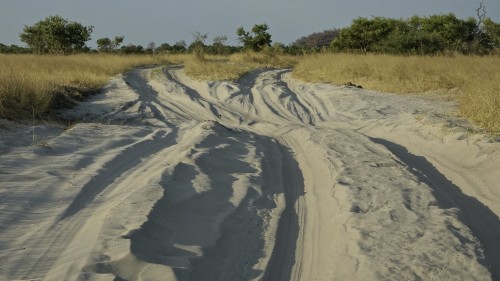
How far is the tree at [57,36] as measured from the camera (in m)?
31.5

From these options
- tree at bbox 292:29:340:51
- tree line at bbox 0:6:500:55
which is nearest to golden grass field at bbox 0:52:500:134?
tree line at bbox 0:6:500:55

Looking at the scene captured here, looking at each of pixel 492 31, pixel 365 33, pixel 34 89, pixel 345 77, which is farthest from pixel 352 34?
pixel 34 89

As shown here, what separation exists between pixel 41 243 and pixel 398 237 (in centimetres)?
267

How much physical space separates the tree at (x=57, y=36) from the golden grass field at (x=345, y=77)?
13.9 metres

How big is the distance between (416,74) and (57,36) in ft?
87.0

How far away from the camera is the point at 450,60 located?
51.6ft

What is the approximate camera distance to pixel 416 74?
1440 centimetres

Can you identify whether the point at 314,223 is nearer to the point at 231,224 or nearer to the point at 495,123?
the point at 231,224

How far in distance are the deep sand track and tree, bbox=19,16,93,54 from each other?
27976mm

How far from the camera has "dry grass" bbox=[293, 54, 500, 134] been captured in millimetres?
11048

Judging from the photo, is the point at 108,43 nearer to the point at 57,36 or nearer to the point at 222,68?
the point at 57,36

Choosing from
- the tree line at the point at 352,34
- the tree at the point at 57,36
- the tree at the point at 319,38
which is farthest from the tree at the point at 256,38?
the tree at the point at 319,38

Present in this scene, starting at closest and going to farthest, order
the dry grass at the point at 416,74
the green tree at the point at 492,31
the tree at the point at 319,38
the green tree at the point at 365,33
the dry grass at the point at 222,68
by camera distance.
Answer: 1. the dry grass at the point at 416,74
2. the dry grass at the point at 222,68
3. the green tree at the point at 492,31
4. the green tree at the point at 365,33
5. the tree at the point at 319,38

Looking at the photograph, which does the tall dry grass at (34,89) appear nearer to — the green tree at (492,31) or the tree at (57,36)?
the tree at (57,36)
